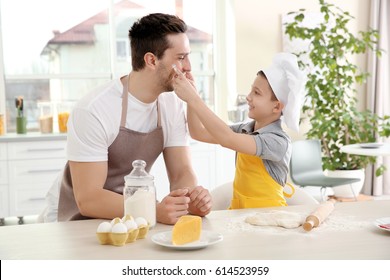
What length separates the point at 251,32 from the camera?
5.99m

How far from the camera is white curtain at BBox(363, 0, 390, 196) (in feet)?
21.2

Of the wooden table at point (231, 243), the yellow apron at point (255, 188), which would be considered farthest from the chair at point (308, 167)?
the wooden table at point (231, 243)

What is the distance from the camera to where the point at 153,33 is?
2.49 metres

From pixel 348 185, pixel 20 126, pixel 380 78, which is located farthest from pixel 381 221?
pixel 380 78

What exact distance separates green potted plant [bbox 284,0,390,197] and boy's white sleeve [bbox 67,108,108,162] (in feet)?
12.1

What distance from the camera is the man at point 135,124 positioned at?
227cm

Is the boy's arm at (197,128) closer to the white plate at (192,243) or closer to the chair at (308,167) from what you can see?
the white plate at (192,243)

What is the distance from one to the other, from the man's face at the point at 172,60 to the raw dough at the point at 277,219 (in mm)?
759

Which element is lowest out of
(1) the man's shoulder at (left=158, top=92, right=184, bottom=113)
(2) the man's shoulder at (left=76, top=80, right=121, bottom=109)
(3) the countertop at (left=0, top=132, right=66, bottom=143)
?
(3) the countertop at (left=0, top=132, right=66, bottom=143)

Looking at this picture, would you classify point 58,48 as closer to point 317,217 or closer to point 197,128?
point 197,128

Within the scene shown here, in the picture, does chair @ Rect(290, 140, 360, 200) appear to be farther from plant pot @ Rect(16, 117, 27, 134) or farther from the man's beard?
the man's beard

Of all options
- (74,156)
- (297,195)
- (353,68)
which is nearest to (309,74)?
(353,68)

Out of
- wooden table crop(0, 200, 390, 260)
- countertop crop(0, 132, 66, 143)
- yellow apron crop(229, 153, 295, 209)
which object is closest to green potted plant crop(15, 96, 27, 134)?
countertop crop(0, 132, 66, 143)
